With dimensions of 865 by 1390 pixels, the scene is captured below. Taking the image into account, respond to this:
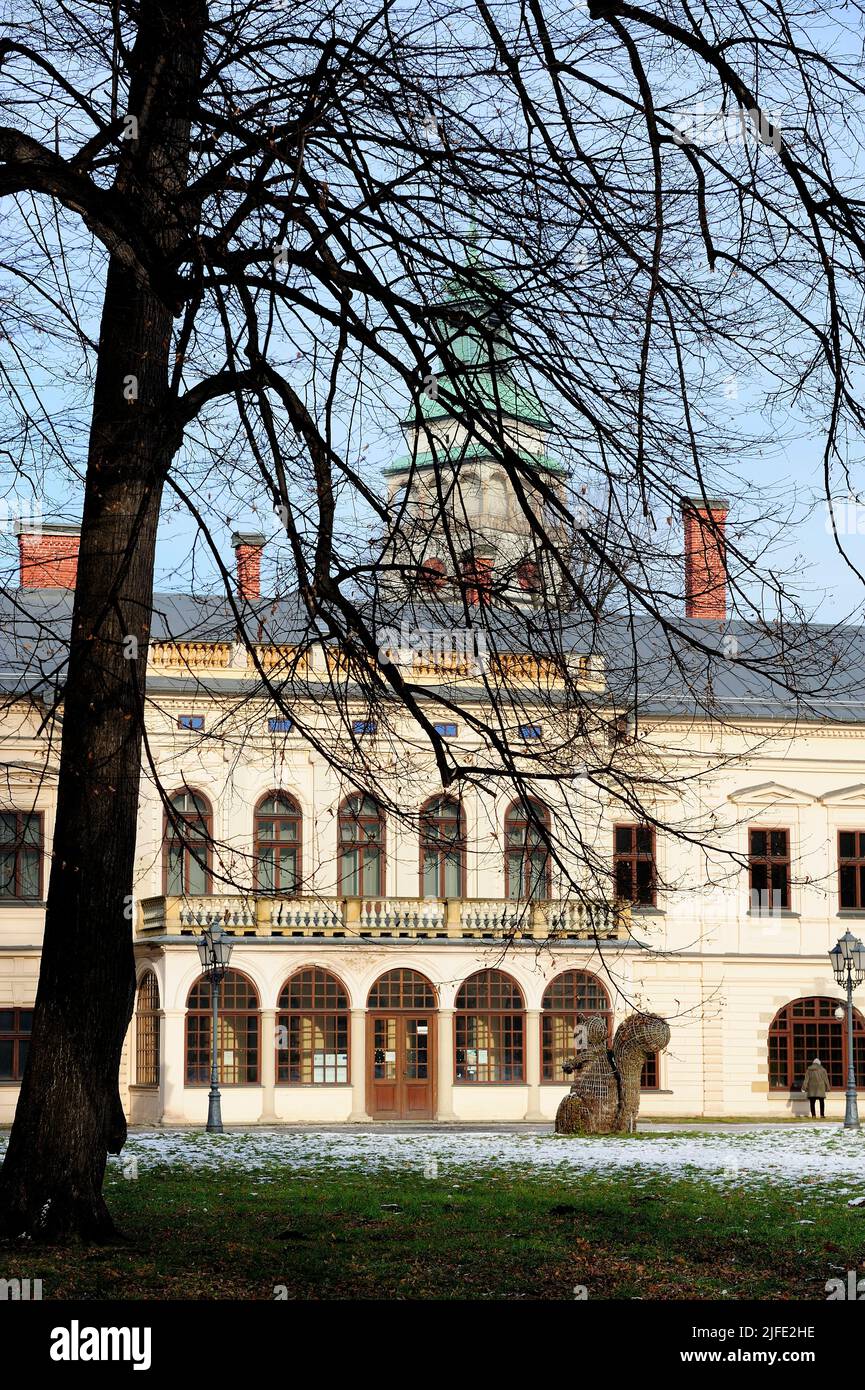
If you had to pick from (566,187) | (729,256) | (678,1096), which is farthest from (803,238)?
(678,1096)

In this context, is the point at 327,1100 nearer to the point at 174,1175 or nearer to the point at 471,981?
the point at 471,981

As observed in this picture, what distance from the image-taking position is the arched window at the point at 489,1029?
35.4 metres

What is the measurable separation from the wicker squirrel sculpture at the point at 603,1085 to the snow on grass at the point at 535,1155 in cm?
42

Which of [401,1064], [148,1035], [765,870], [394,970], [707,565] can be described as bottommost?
[401,1064]

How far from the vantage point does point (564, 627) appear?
878 centimetres

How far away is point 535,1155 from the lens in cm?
1755

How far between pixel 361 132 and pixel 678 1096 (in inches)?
1208

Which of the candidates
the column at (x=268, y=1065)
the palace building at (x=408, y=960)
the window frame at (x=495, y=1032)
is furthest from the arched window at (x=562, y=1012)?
the column at (x=268, y=1065)

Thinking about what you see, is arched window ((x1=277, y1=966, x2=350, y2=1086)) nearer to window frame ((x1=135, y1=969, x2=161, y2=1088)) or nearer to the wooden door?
the wooden door

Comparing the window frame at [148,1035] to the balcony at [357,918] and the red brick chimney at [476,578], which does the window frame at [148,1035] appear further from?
the red brick chimney at [476,578]

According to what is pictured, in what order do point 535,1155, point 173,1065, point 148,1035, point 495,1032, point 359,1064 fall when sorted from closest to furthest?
point 535,1155
point 173,1065
point 359,1064
point 148,1035
point 495,1032

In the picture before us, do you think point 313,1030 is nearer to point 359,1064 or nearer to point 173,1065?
point 359,1064

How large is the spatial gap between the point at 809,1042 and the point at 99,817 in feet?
101

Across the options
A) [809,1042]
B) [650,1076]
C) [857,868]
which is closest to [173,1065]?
[650,1076]
